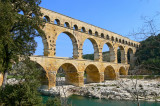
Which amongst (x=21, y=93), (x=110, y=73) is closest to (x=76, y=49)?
(x=110, y=73)

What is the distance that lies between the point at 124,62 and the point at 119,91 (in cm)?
1742

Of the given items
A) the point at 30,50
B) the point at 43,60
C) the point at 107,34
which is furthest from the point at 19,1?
the point at 107,34

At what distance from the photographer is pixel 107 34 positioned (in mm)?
Answer: 30469

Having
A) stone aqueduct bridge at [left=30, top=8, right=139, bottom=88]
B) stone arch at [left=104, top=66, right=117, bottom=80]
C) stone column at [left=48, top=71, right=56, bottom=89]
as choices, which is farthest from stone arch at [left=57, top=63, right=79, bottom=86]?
stone arch at [left=104, top=66, right=117, bottom=80]

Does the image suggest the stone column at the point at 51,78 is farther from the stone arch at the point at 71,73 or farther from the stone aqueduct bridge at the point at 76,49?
the stone arch at the point at 71,73

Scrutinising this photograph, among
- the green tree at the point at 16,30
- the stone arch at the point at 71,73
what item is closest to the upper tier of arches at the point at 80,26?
the stone arch at the point at 71,73

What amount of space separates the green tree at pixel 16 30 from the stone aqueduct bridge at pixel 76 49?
26.7ft

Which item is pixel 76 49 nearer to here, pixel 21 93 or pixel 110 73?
pixel 110 73

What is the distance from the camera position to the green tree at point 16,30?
27.2ft

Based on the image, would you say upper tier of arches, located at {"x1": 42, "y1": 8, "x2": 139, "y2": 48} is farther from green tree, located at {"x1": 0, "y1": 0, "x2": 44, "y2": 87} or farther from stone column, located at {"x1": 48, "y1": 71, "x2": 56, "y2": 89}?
green tree, located at {"x1": 0, "y1": 0, "x2": 44, "y2": 87}

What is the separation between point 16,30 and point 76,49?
1461cm

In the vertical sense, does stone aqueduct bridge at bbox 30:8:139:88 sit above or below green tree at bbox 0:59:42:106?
above

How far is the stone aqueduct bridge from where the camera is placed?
19875 mm

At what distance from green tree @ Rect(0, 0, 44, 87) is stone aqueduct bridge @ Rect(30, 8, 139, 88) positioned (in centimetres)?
812
